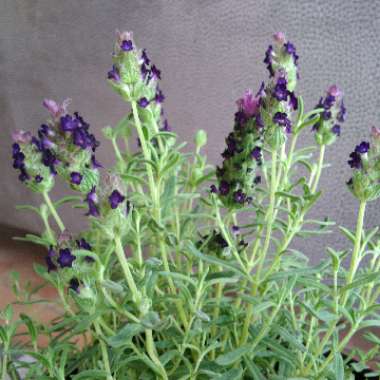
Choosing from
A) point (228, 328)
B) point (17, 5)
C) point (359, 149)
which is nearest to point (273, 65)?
point (359, 149)

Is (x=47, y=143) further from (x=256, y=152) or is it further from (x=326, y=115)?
(x=326, y=115)

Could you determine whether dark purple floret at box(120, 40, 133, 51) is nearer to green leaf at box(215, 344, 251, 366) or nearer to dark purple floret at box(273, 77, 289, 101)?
dark purple floret at box(273, 77, 289, 101)

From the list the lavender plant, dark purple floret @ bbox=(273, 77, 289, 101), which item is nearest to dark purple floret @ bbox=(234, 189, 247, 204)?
the lavender plant

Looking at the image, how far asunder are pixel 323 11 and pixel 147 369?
0.73m

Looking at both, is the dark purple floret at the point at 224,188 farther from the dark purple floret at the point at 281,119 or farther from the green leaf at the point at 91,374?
the green leaf at the point at 91,374

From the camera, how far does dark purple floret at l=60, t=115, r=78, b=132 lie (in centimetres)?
45

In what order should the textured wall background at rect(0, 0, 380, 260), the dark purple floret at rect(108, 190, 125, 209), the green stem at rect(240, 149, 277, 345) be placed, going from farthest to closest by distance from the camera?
the textured wall background at rect(0, 0, 380, 260) < the green stem at rect(240, 149, 277, 345) < the dark purple floret at rect(108, 190, 125, 209)

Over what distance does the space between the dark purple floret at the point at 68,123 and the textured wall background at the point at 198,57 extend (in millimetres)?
639

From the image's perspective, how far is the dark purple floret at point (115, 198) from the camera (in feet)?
1.35

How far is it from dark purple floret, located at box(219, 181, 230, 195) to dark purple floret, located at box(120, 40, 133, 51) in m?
0.18

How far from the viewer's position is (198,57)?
1103mm

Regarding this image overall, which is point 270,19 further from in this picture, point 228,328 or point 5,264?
point 5,264

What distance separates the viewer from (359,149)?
0.49m

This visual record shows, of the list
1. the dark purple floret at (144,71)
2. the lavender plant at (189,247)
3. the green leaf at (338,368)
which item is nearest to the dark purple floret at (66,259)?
the lavender plant at (189,247)
